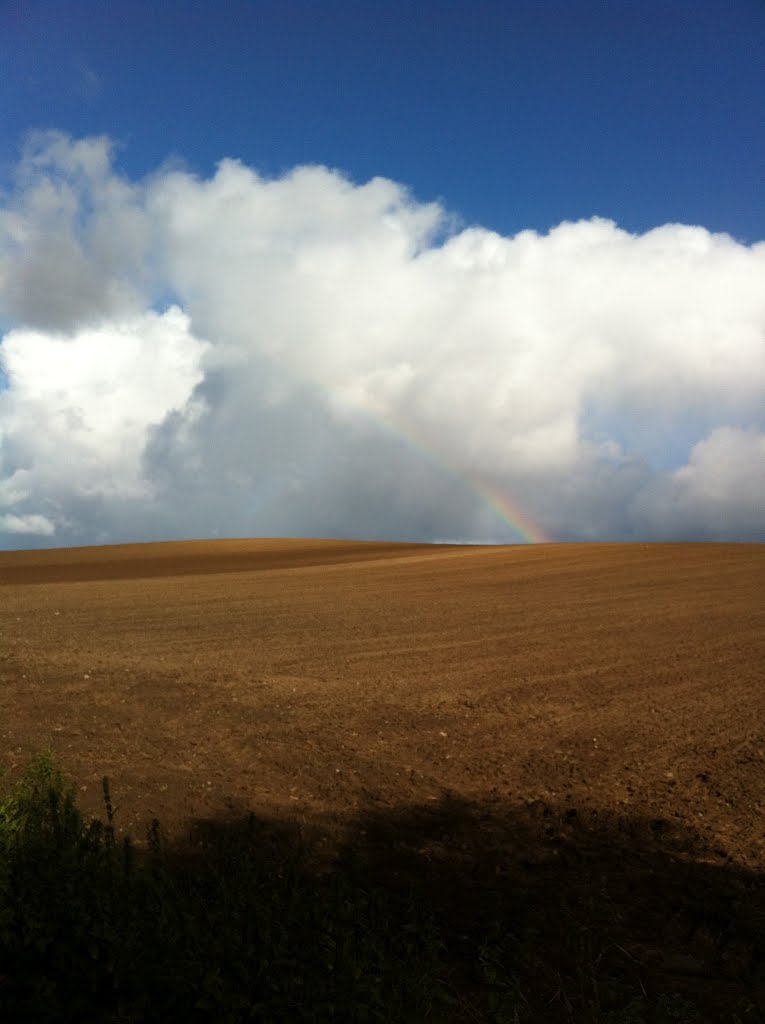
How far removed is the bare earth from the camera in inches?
320

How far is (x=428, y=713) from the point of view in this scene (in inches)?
445

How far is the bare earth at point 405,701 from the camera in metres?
8.13

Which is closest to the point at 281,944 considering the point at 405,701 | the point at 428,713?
the point at 428,713

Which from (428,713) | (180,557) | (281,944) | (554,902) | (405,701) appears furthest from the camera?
(180,557)

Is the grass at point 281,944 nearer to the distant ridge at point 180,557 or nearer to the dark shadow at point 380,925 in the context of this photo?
the dark shadow at point 380,925

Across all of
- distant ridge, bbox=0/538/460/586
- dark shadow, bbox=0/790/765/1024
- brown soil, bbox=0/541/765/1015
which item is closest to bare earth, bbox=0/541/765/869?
brown soil, bbox=0/541/765/1015

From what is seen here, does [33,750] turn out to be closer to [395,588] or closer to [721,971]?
[721,971]

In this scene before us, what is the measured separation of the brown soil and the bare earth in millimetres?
42

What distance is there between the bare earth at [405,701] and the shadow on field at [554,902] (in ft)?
1.48

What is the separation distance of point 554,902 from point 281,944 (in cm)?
237

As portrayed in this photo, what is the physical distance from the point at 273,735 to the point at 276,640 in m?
8.02

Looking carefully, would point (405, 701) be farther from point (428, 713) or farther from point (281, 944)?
point (281, 944)

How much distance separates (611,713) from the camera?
11336 millimetres

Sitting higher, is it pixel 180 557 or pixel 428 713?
pixel 180 557
